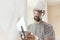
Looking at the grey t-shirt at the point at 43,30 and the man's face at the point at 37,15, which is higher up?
the man's face at the point at 37,15

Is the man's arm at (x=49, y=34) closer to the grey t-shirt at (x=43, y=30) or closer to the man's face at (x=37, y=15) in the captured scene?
the grey t-shirt at (x=43, y=30)

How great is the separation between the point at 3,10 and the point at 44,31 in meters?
0.67

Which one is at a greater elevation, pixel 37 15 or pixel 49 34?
pixel 37 15

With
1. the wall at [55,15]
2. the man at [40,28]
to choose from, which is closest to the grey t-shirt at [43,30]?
the man at [40,28]

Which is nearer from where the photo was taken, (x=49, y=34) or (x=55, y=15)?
(x=49, y=34)

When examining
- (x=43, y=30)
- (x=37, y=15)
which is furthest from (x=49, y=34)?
(x=37, y=15)

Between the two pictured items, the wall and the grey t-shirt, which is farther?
the wall

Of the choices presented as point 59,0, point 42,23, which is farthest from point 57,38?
point 59,0

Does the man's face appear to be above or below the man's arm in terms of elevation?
above

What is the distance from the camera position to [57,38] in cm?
117

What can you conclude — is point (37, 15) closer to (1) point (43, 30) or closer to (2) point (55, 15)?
(1) point (43, 30)

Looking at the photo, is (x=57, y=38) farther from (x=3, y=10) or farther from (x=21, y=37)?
(x=3, y=10)

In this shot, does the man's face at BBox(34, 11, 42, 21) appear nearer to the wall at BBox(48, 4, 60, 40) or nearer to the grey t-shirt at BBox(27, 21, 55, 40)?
the grey t-shirt at BBox(27, 21, 55, 40)

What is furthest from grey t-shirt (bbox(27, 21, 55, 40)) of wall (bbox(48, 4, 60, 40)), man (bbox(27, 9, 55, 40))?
wall (bbox(48, 4, 60, 40))
